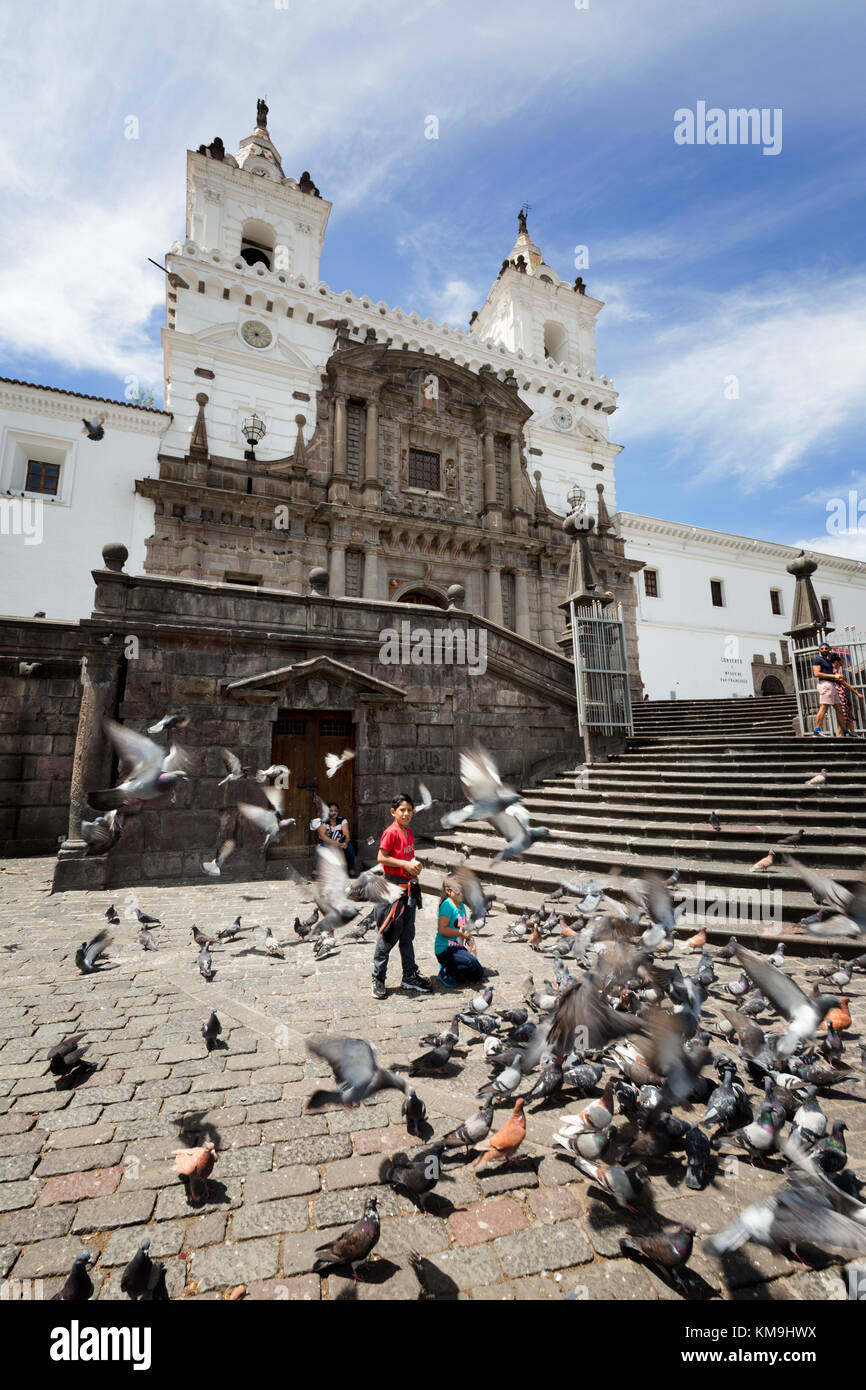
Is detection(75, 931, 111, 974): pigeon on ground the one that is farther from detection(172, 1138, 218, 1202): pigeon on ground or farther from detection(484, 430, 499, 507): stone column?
detection(484, 430, 499, 507): stone column

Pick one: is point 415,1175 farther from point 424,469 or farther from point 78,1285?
point 424,469

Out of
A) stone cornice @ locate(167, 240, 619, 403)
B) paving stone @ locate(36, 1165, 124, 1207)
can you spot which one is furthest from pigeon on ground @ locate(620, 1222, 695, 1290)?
stone cornice @ locate(167, 240, 619, 403)

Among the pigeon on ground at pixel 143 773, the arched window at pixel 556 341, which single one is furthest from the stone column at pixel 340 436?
the pigeon on ground at pixel 143 773

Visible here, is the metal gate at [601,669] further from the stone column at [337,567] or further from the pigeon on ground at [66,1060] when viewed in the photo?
the pigeon on ground at [66,1060]

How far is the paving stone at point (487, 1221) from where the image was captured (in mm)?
2434

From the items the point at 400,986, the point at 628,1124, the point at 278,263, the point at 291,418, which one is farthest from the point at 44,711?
the point at 278,263

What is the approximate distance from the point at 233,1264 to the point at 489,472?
23833mm

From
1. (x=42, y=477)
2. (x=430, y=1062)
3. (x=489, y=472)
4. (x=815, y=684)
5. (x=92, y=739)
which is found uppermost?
(x=489, y=472)

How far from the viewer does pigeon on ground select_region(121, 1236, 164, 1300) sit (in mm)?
2076

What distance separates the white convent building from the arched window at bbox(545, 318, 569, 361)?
16cm

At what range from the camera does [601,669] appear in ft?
45.9

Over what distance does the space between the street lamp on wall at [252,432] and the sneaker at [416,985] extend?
18.7 meters

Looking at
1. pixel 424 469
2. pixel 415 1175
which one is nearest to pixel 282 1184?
pixel 415 1175

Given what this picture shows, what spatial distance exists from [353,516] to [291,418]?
449cm
